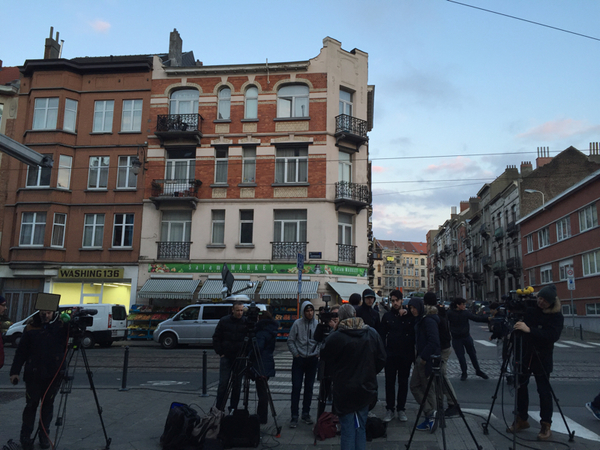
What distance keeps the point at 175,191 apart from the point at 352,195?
9.27m

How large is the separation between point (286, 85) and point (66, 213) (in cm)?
1364

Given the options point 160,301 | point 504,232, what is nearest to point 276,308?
point 160,301

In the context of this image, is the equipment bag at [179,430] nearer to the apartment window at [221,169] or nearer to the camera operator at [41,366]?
the camera operator at [41,366]

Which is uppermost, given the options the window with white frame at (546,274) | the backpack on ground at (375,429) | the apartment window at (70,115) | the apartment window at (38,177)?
the apartment window at (70,115)

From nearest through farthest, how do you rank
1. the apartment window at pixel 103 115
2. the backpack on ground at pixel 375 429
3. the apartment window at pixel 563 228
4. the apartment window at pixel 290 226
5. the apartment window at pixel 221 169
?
the backpack on ground at pixel 375 429 < the apartment window at pixel 290 226 < the apartment window at pixel 221 169 < the apartment window at pixel 103 115 < the apartment window at pixel 563 228

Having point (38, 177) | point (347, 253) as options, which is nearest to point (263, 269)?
point (347, 253)

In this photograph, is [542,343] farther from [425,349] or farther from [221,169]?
[221,169]

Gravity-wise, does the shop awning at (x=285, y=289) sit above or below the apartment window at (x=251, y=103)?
below

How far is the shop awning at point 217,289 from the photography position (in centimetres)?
2394

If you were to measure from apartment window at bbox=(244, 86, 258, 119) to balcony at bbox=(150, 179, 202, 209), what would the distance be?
453cm

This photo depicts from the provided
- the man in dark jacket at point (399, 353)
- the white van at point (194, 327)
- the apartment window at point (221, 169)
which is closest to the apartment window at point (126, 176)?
the apartment window at point (221, 169)

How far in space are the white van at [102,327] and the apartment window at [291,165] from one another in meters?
10.2

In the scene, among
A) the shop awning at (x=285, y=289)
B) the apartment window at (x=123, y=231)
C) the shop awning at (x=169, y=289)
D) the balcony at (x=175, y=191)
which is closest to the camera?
the shop awning at (x=285, y=289)

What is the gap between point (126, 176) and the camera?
88.1ft
